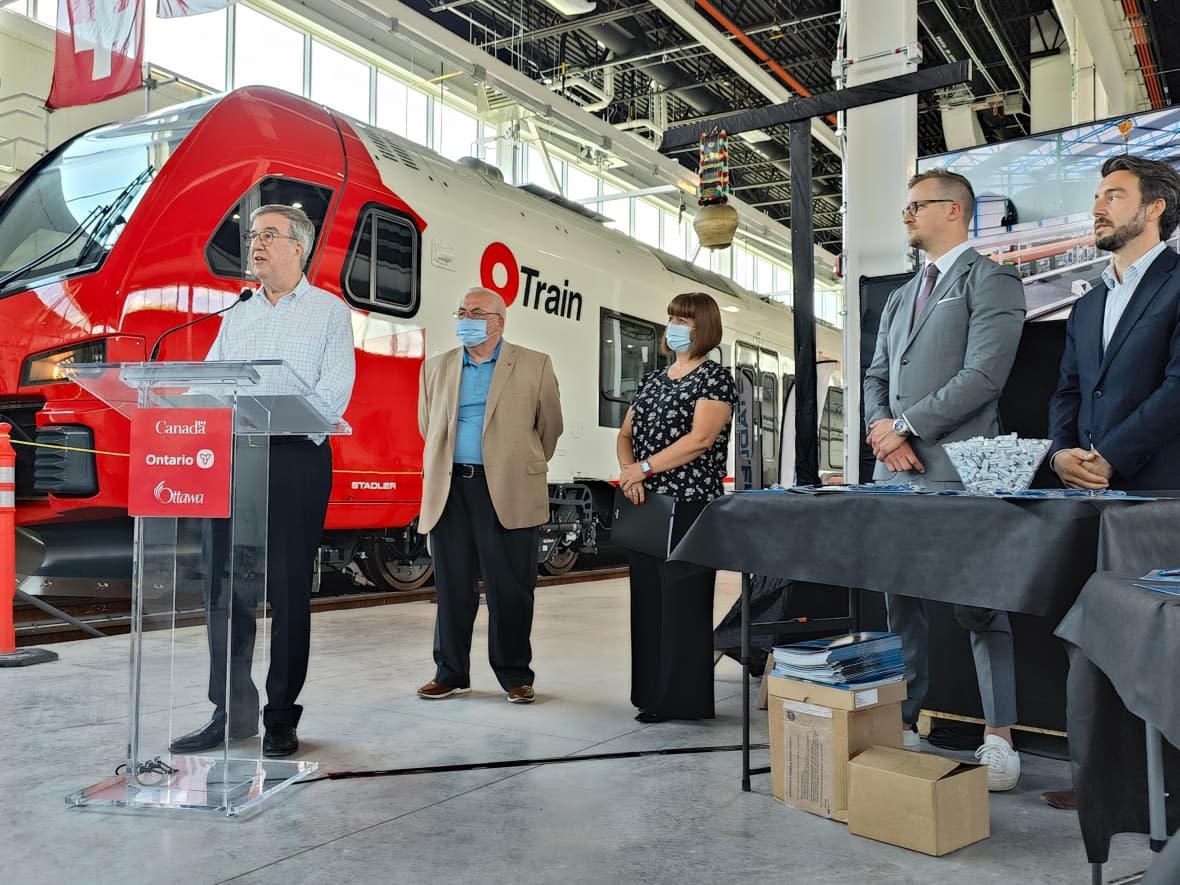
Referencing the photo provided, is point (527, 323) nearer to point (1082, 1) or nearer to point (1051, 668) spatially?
point (1051, 668)

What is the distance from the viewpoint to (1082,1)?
867 cm

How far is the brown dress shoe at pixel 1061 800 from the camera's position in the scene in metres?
2.48

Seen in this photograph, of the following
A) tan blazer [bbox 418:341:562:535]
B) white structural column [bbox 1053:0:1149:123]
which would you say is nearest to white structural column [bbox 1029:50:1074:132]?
white structural column [bbox 1053:0:1149:123]

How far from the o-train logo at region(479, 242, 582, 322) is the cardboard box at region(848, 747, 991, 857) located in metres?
4.53

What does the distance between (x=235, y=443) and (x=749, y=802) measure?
1573 millimetres

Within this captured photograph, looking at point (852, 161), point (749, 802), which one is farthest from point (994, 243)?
point (749, 802)

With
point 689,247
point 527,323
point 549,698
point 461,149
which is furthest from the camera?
point 689,247

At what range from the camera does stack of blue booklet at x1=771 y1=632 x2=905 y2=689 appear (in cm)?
243

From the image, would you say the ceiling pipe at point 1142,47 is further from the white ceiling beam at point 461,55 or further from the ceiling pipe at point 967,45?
the white ceiling beam at point 461,55

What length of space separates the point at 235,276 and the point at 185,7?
3.05m

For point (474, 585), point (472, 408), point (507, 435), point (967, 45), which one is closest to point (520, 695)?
point (474, 585)

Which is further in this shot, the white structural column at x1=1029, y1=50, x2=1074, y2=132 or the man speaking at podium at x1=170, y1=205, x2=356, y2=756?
the white structural column at x1=1029, y1=50, x2=1074, y2=132

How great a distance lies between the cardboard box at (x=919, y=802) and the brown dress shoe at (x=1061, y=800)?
31cm

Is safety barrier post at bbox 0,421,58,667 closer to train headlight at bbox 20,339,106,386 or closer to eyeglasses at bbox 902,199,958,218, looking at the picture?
train headlight at bbox 20,339,106,386
